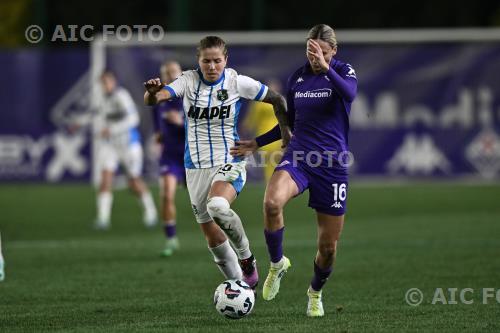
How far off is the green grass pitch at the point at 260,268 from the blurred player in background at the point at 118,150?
18.9 inches

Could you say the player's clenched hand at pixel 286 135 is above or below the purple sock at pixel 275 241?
above

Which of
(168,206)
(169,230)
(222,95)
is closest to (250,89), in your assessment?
(222,95)

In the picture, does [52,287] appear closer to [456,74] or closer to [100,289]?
[100,289]

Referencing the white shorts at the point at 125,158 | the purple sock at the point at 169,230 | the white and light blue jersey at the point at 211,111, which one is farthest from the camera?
the white shorts at the point at 125,158

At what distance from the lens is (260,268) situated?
1177cm

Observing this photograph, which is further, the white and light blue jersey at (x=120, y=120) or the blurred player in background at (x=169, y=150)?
the white and light blue jersey at (x=120, y=120)

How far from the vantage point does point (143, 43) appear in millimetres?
26391

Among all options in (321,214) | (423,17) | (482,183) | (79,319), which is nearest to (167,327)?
(79,319)

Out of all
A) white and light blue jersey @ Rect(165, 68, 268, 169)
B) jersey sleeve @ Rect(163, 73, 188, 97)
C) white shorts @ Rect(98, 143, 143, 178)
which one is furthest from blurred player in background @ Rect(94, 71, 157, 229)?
jersey sleeve @ Rect(163, 73, 188, 97)

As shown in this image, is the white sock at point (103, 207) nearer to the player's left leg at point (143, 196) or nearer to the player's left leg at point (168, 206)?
the player's left leg at point (143, 196)

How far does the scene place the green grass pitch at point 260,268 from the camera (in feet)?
27.2

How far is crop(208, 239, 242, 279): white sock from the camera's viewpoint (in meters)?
8.96

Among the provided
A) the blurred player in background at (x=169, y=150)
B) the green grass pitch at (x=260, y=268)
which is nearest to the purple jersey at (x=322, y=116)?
the green grass pitch at (x=260, y=268)

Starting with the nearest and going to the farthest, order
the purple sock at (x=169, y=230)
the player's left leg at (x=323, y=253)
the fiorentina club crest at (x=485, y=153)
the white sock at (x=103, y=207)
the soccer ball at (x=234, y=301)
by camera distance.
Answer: the soccer ball at (x=234, y=301) < the player's left leg at (x=323, y=253) < the purple sock at (x=169, y=230) < the white sock at (x=103, y=207) < the fiorentina club crest at (x=485, y=153)
